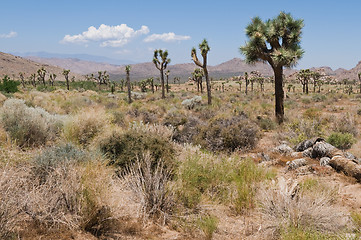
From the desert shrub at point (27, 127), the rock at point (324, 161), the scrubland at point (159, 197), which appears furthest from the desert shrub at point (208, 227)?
the desert shrub at point (27, 127)

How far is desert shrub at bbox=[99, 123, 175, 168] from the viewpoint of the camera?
645cm

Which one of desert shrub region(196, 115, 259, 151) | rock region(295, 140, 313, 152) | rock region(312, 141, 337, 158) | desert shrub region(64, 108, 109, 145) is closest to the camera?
rock region(312, 141, 337, 158)

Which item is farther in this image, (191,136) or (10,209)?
(191,136)

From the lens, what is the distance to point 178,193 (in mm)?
5328

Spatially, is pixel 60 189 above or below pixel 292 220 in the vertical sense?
above

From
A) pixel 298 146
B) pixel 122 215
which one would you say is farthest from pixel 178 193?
pixel 298 146

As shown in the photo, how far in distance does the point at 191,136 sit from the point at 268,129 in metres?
5.73

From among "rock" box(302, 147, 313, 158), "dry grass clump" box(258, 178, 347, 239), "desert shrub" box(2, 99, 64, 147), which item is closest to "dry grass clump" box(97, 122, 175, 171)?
"dry grass clump" box(258, 178, 347, 239)

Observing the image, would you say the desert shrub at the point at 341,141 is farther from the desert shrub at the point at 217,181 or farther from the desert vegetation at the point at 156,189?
the desert shrub at the point at 217,181

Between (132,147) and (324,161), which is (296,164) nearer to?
(324,161)

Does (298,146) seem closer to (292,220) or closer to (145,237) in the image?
(292,220)

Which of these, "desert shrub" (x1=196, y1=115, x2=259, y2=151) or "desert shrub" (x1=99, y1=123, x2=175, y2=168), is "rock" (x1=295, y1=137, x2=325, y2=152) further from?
"desert shrub" (x1=99, y1=123, x2=175, y2=168)

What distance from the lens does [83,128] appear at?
922cm

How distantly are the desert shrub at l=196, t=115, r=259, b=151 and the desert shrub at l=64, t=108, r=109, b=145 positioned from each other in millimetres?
4511
